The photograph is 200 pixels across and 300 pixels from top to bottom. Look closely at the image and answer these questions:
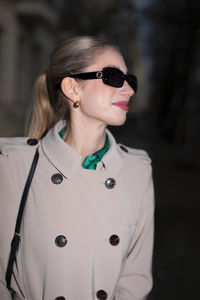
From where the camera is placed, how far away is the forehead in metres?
1.75

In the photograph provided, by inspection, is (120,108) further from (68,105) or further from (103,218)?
(103,218)

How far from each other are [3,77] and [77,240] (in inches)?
331

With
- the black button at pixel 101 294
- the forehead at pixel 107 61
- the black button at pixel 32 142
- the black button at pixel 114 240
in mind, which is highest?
the forehead at pixel 107 61

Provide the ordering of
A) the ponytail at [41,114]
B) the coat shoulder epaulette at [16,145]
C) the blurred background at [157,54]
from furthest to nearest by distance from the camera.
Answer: the blurred background at [157,54] → the ponytail at [41,114] → the coat shoulder epaulette at [16,145]

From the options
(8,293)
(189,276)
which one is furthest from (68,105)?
(189,276)

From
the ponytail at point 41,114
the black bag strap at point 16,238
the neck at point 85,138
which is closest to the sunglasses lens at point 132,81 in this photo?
the neck at point 85,138

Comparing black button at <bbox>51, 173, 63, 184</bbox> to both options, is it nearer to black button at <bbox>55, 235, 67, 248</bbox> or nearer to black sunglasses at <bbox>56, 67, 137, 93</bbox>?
black button at <bbox>55, 235, 67, 248</bbox>

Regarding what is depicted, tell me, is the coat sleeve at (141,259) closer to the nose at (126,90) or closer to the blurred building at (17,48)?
the nose at (126,90)

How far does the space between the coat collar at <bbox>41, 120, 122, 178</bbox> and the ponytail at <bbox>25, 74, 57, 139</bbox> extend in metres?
0.24

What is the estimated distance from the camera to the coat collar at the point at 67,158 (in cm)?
170

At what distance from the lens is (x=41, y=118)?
2.06 m

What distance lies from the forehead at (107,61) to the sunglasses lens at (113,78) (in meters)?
0.05

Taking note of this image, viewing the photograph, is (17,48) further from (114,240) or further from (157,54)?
(114,240)

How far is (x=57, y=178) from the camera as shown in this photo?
1.67 meters
